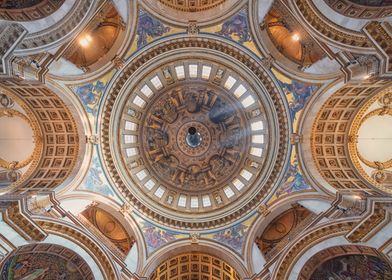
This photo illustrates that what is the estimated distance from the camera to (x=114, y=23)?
1975 centimetres

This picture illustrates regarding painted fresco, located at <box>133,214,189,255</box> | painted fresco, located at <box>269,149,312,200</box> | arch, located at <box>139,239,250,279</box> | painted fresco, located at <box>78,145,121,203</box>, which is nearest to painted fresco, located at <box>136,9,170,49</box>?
painted fresco, located at <box>78,145,121,203</box>

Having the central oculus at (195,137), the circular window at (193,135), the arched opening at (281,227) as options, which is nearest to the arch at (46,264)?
the circular window at (193,135)

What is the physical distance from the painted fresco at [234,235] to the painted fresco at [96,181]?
8541mm

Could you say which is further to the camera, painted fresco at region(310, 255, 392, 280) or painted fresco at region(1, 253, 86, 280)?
painted fresco at region(1, 253, 86, 280)

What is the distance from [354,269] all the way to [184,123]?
18.6 metres

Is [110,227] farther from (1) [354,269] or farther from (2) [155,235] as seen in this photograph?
(1) [354,269]

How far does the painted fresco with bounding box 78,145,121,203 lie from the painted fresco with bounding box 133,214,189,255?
121 inches

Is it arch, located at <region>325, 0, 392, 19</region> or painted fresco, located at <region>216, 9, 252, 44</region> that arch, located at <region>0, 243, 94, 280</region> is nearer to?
painted fresco, located at <region>216, 9, 252, 44</region>

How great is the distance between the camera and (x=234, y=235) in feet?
72.9

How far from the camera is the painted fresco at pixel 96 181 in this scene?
20.3 meters

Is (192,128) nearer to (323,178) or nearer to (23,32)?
(323,178)

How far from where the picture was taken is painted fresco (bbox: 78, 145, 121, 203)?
2027 centimetres

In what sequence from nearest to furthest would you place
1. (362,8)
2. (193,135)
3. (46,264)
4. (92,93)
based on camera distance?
(362,8) < (46,264) < (92,93) < (193,135)

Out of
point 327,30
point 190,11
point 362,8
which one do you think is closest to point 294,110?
point 327,30
